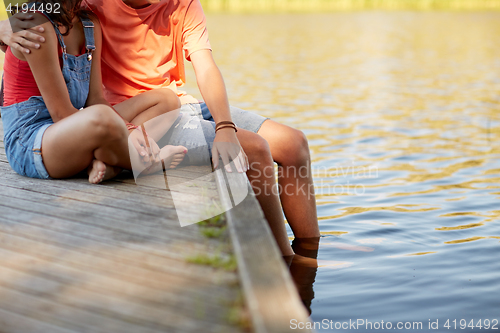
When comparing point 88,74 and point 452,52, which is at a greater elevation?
point 88,74

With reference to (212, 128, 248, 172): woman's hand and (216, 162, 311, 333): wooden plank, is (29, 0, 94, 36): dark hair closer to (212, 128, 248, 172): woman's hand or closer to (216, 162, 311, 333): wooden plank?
(212, 128, 248, 172): woman's hand

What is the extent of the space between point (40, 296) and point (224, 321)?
49 centimetres

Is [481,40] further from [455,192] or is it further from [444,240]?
[444,240]

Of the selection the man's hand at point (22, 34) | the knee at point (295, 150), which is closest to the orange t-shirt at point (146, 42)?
the man's hand at point (22, 34)

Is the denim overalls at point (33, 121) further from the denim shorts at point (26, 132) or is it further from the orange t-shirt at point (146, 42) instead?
the orange t-shirt at point (146, 42)

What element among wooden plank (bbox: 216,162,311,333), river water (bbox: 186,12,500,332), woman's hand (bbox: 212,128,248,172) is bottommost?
river water (bbox: 186,12,500,332)

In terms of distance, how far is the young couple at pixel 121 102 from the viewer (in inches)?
81.4

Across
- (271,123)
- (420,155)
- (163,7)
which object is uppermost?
(163,7)

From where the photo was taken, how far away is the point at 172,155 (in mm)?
2314

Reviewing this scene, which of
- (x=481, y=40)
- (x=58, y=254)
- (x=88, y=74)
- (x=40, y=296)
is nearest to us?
(x=40, y=296)

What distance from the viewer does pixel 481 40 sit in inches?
563

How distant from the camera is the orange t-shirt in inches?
97.0

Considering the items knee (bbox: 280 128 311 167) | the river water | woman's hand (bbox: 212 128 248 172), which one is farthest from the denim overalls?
the river water

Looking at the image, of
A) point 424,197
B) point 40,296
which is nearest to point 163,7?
point 40,296
